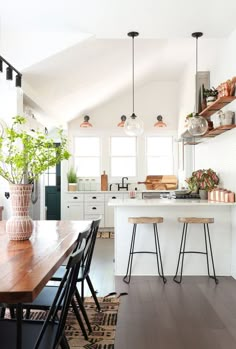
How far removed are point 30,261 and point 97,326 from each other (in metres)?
1.24

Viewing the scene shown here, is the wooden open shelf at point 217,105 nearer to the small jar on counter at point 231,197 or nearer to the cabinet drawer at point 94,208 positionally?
the small jar on counter at point 231,197

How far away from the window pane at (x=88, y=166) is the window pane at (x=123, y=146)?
49 centimetres

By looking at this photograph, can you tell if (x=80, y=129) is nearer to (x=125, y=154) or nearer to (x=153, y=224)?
(x=125, y=154)

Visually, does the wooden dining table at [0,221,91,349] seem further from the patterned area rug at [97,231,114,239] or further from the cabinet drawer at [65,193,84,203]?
the cabinet drawer at [65,193,84,203]

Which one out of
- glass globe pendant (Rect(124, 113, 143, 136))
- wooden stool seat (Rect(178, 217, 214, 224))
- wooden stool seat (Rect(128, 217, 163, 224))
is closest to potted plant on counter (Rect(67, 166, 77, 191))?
glass globe pendant (Rect(124, 113, 143, 136))

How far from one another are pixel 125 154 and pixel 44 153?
6121 millimetres

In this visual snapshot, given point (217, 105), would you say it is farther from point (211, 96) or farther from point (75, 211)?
point (75, 211)

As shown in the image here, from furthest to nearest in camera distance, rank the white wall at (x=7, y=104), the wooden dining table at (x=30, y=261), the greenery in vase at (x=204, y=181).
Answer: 1. the greenery in vase at (x=204, y=181)
2. the white wall at (x=7, y=104)
3. the wooden dining table at (x=30, y=261)

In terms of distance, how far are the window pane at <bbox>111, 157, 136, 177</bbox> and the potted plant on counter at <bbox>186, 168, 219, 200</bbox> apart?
3.27 meters

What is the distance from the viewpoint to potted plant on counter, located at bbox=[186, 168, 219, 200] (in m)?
Result: 4.94

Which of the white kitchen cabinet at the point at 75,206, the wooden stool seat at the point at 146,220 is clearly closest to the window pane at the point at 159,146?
the white kitchen cabinet at the point at 75,206

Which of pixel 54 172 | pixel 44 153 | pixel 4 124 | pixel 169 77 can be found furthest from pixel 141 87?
pixel 44 153

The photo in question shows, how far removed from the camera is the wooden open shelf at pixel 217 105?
4.21m

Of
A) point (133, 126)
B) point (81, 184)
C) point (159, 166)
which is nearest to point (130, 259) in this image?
point (133, 126)
